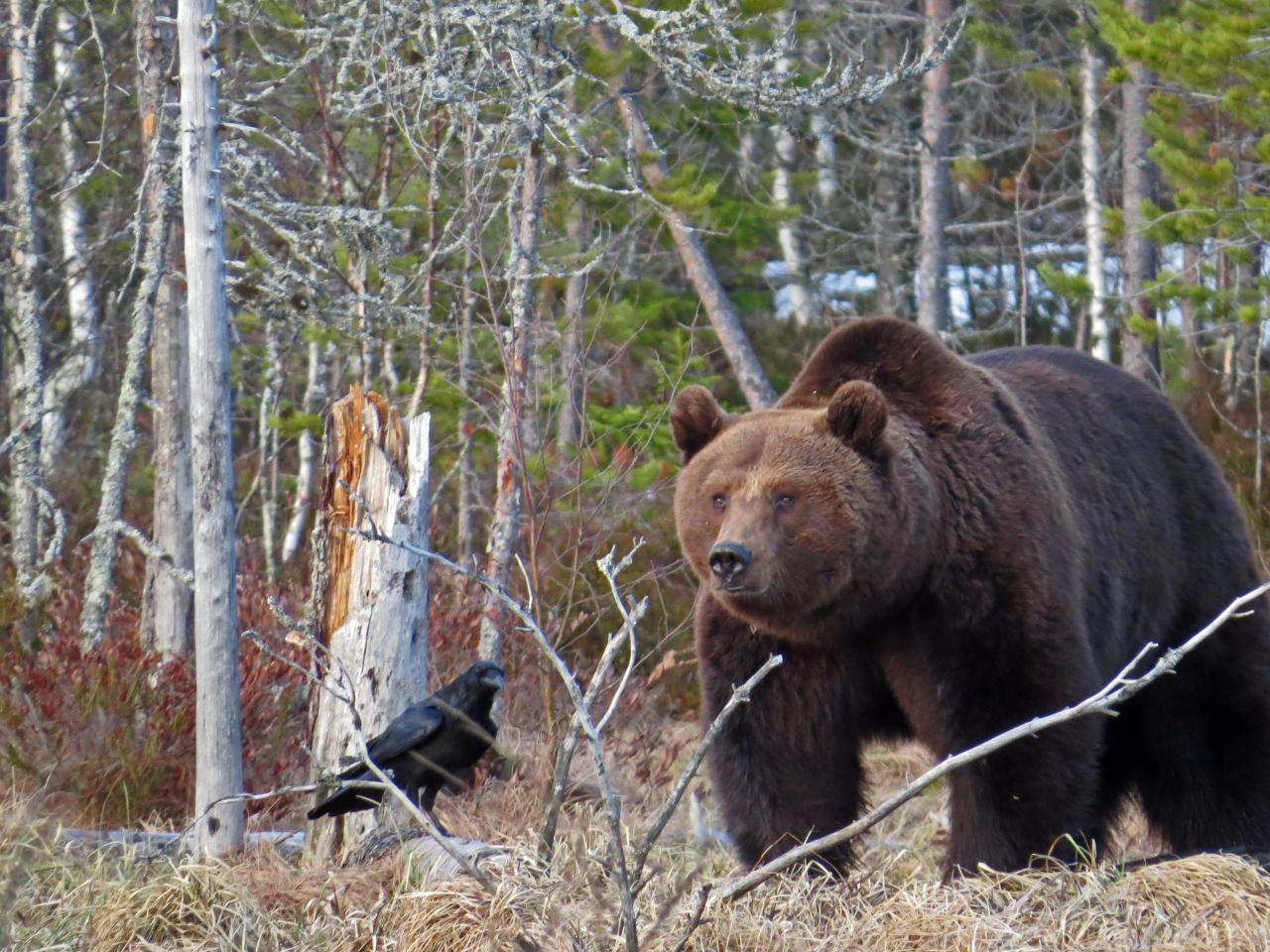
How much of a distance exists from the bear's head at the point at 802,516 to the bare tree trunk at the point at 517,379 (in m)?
2.26

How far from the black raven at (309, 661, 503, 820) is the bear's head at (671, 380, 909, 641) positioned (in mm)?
822

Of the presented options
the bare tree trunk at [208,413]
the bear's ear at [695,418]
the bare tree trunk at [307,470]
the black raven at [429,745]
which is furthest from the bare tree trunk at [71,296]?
the bear's ear at [695,418]

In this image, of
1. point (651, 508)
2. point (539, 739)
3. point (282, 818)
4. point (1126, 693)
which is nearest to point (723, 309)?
point (651, 508)

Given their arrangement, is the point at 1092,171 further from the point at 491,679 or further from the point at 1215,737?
the point at 491,679

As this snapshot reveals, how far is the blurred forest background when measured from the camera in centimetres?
661

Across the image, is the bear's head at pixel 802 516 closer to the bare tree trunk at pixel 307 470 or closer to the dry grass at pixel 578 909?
the dry grass at pixel 578 909

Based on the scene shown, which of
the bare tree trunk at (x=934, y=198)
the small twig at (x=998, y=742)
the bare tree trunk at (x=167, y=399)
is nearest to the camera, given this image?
the small twig at (x=998, y=742)

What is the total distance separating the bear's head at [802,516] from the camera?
13.6ft

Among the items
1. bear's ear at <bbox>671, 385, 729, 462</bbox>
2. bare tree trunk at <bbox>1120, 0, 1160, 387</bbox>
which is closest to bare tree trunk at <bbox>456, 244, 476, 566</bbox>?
bear's ear at <bbox>671, 385, 729, 462</bbox>

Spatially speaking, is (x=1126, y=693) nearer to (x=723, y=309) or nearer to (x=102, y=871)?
(x=102, y=871)

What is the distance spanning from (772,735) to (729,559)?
2.43 ft

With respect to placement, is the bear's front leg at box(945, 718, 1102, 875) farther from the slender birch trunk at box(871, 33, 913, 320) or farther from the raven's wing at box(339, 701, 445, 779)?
the slender birch trunk at box(871, 33, 913, 320)

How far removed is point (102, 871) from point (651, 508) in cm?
501

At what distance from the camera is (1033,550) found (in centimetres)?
438
